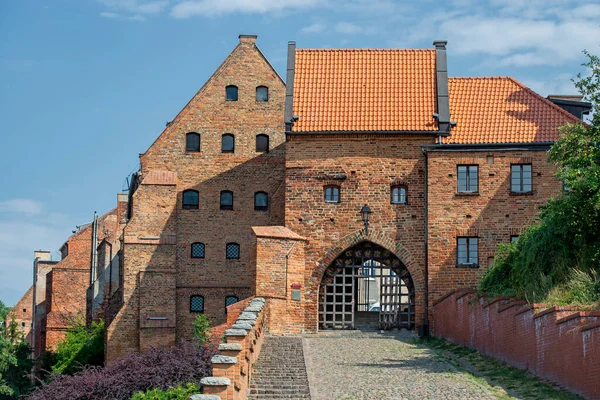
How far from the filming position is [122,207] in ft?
196

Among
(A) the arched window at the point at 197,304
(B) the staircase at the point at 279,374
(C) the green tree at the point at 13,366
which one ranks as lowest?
(C) the green tree at the point at 13,366

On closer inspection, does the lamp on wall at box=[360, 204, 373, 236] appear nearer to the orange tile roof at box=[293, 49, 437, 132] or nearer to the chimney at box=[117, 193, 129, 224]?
the orange tile roof at box=[293, 49, 437, 132]

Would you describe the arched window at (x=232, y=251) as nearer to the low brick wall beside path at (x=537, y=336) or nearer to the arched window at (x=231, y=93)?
the arched window at (x=231, y=93)

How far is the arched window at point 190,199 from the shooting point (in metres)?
46.0

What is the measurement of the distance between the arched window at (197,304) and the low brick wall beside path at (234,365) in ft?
57.4

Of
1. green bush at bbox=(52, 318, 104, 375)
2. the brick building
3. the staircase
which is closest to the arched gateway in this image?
the brick building

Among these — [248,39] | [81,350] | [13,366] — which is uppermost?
[248,39]

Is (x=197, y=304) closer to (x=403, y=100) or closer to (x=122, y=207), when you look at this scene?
(x=403, y=100)

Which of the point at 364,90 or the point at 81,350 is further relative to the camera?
the point at 81,350

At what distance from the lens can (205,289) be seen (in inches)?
→ 1788

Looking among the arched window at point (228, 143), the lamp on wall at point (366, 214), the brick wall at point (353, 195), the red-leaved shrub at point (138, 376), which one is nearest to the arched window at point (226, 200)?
the arched window at point (228, 143)

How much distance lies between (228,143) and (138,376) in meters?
15.6

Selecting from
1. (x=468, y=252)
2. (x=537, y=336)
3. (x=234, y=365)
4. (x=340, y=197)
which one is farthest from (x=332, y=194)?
(x=234, y=365)

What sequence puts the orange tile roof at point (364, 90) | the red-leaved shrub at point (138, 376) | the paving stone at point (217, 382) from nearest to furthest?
the paving stone at point (217, 382) → the red-leaved shrub at point (138, 376) → the orange tile roof at point (364, 90)
